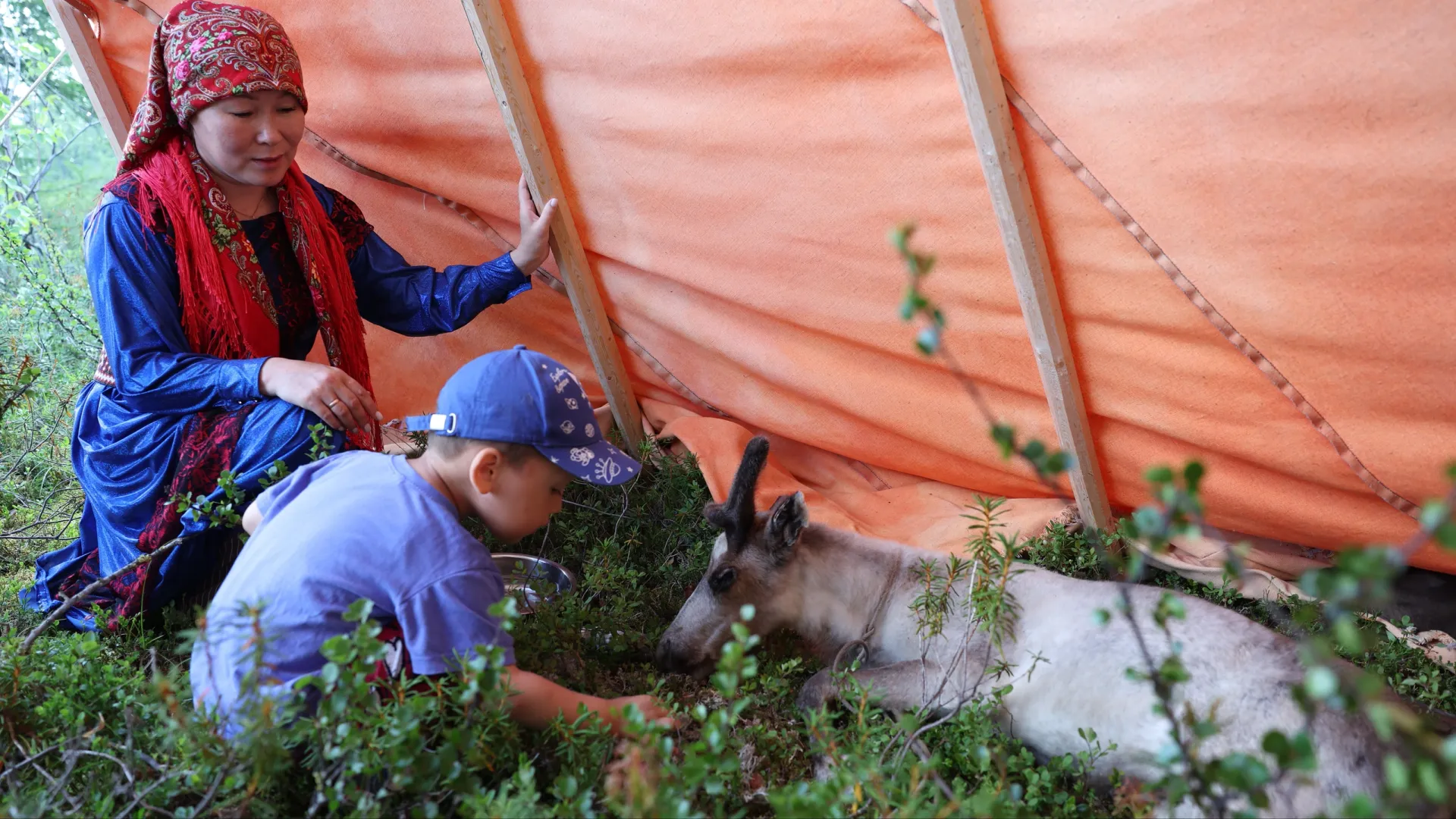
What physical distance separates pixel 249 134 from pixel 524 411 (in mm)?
1784

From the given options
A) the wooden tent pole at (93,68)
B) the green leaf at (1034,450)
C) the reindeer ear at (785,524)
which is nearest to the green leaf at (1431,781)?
the green leaf at (1034,450)

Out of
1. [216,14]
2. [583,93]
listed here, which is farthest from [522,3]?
[216,14]

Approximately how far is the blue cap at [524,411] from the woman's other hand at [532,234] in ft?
5.20

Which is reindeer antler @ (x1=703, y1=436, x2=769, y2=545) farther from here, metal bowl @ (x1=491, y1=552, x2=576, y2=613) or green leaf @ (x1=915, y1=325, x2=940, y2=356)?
green leaf @ (x1=915, y1=325, x2=940, y2=356)

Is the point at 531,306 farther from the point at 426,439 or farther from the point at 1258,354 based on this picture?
the point at 1258,354

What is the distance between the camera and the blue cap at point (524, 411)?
8.61ft

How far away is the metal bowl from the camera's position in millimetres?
3525

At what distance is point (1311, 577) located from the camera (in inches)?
54.9

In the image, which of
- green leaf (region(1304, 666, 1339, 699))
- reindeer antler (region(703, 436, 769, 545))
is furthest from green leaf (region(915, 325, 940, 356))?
reindeer antler (region(703, 436, 769, 545))

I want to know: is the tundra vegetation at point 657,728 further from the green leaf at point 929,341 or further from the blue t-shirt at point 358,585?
the blue t-shirt at point 358,585

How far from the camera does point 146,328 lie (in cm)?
352

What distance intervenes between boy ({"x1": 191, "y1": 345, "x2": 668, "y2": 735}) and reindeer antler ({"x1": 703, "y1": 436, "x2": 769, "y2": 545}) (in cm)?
62

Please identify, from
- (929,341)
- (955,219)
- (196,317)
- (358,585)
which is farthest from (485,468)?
(955,219)

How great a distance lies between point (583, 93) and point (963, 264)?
1.65m
